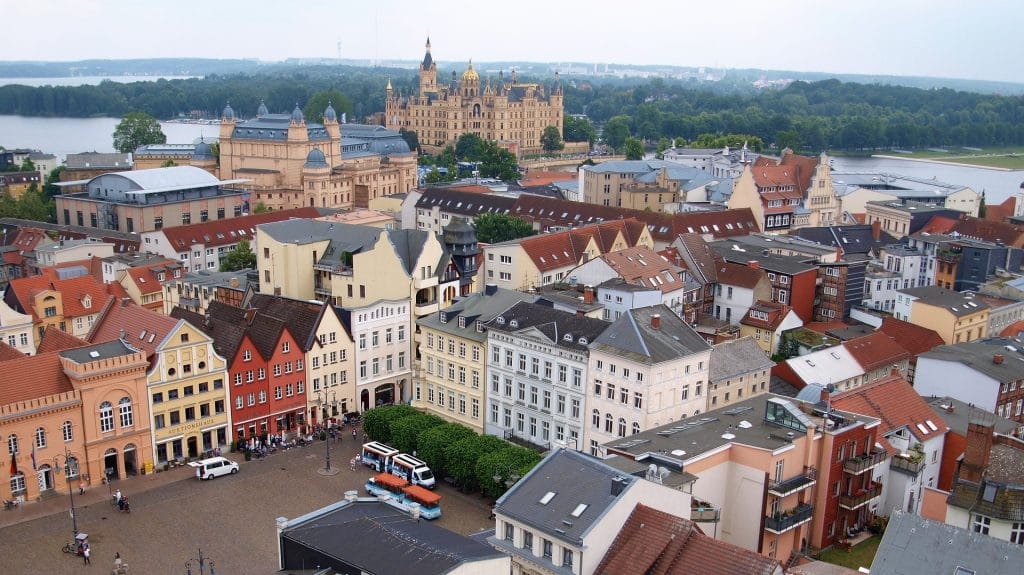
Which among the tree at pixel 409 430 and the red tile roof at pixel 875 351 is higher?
the red tile roof at pixel 875 351

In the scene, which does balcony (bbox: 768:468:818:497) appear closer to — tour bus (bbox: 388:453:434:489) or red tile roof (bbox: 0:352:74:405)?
tour bus (bbox: 388:453:434:489)

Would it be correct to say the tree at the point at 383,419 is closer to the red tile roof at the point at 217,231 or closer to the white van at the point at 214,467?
the white van at the point at 214,467

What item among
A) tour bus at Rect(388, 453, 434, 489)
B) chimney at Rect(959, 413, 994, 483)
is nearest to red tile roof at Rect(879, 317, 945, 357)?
chimney at Rect(959, 413, 994, 483)

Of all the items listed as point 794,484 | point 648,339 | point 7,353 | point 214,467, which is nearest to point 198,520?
point 214,467

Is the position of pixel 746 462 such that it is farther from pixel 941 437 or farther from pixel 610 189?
pixel 610 189

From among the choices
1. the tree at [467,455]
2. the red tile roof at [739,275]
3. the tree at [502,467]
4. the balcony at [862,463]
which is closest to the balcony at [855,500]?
the balcony at [862,463]

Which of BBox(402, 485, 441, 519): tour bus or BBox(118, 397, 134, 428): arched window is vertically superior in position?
BBox(118, 397, 134, 428): arched window
